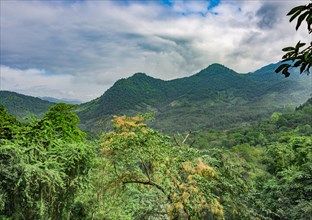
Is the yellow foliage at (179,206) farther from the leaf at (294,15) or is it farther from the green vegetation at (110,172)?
the leaf at (294,15)

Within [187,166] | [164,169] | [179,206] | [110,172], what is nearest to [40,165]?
[110,172]

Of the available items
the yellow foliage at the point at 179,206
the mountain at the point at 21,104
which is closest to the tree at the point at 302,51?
the yellow foliage at the point at 179,206

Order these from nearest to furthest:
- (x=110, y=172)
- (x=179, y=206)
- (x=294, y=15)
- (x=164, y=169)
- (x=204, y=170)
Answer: (x=294, y=15) < (x=179, y=206) < (x=164, y=169) < (x=204, y=170) < (x=110, y=172)

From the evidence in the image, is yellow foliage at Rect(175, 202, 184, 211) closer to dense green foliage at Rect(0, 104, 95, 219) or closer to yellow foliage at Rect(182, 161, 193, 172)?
yellow foliage at Rect(182, 161, 193, 172)

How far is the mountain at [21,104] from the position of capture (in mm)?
135462

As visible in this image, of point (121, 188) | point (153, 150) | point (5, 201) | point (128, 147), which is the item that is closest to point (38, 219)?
point (5, 201)

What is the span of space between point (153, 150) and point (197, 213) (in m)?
1.67

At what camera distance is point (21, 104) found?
486 feet

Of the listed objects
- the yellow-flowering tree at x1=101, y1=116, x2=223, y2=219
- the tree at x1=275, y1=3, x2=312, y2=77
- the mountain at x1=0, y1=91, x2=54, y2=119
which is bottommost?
the yellow-flowering tree at x1=101, y1=116, x2=223, y2=219

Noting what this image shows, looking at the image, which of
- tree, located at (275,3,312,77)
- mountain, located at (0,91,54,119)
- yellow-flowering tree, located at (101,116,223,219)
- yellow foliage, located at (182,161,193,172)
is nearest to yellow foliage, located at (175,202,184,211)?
yellow-flowering tree, located at (101,116,223,219)

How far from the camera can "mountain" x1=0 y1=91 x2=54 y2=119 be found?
444 feet

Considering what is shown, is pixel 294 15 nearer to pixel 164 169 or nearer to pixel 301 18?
pixel 301 18

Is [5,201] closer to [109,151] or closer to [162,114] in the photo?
[109,151]

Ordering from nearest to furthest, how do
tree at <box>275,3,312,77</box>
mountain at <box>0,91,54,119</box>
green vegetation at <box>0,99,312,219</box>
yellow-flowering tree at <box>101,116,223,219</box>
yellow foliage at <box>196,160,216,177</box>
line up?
tree at <box>275,3,312,77</box> < green vegetation at <box>0,99,312,219</box> < yellow-flowering tree at <box>101,116,223,219</box> < yellow foliage at <box>196,160,216,177</box> < mountain at <box>0,91,54,119</box>
